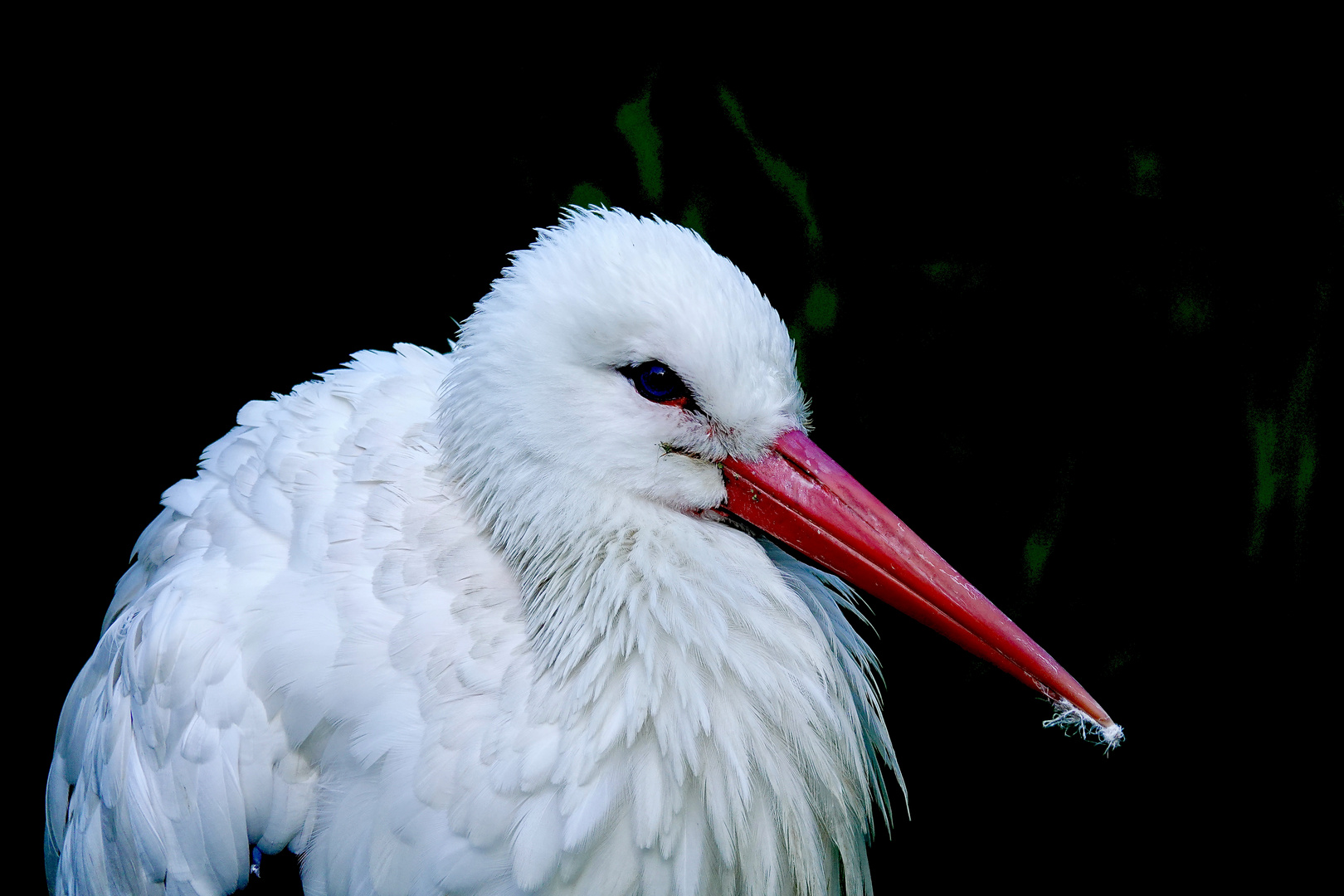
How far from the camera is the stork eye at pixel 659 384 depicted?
3.11ft

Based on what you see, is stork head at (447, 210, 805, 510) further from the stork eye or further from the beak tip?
the beak tip

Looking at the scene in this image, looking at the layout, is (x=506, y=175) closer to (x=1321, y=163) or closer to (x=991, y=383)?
(x=991, y=383)

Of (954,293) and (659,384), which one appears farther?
(954,293)

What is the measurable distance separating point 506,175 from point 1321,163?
1328mm

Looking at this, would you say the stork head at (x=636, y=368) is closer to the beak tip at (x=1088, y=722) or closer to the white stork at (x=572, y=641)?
the white stork at (x=572, y=641)

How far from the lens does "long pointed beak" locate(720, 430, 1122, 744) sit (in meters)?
0.94

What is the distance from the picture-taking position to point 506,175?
176cm

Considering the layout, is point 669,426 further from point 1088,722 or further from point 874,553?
point 1088,722

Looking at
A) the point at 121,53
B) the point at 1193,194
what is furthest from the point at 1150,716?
the point at 121,53

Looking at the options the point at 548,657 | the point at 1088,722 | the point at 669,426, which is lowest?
the point at 1088,722

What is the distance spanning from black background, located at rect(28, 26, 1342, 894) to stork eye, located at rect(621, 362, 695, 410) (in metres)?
0.76

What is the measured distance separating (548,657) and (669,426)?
0.84 ft

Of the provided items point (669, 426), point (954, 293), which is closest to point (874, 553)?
point (669, 426)

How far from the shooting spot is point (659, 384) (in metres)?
0.96
